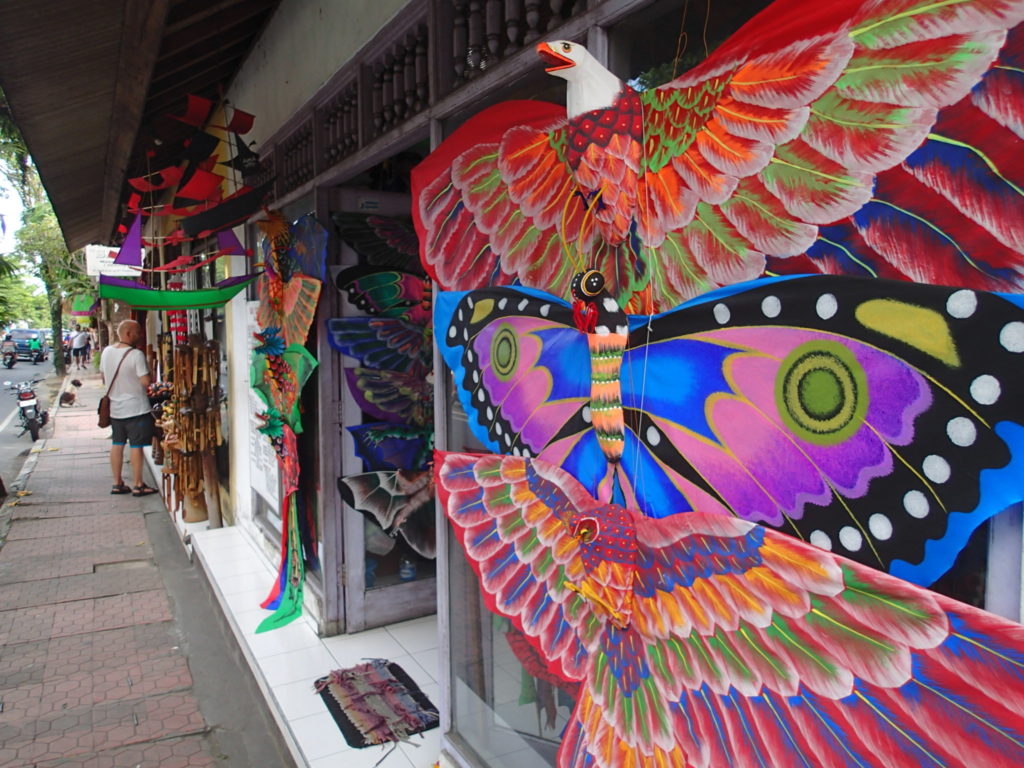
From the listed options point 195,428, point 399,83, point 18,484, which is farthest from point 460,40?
point 18,484

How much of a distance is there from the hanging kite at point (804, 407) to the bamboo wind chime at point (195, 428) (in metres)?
4.99

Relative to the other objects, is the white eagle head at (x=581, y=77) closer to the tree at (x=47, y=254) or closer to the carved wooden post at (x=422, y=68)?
the carved wooden post at (x=422, y=68)

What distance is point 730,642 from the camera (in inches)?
47.5

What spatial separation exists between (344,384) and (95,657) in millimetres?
2136

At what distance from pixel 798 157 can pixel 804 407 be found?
1.27 ft

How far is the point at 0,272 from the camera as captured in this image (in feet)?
36.9

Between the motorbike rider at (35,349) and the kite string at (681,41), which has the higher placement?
the kite string at (681,41)

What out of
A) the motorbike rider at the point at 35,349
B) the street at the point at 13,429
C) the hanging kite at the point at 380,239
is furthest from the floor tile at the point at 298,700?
the motorbike rider at the point at 35,349

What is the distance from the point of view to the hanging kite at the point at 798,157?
0.88 m

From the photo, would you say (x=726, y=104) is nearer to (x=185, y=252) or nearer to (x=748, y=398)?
(x=748, y=398)

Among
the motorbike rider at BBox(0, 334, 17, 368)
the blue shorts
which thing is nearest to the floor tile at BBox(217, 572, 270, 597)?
the blue shorts

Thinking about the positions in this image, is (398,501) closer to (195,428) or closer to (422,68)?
(422,68)

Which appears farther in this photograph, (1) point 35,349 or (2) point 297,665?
(1) point 35,349

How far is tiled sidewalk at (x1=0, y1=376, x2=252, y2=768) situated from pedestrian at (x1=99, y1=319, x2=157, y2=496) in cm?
76
